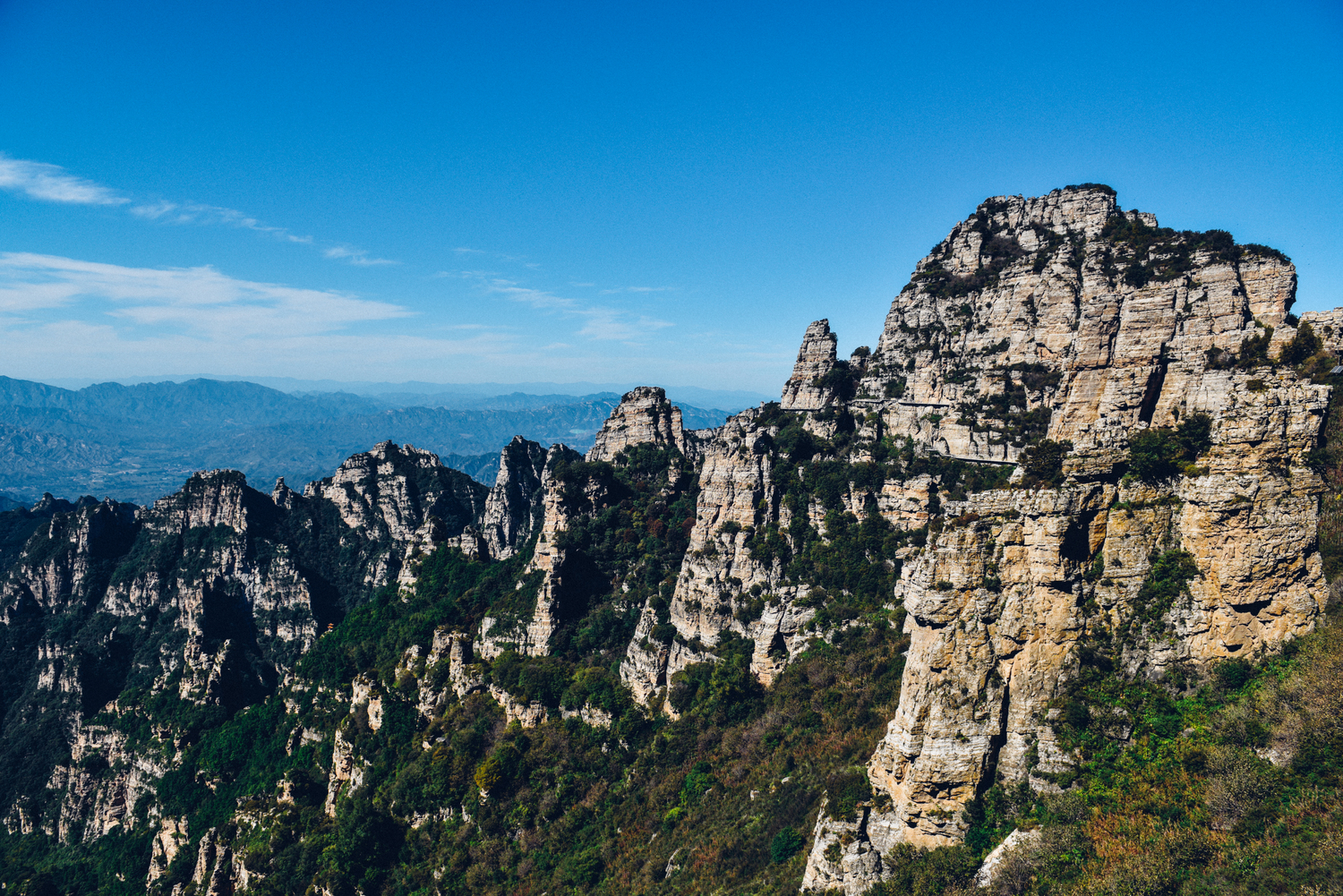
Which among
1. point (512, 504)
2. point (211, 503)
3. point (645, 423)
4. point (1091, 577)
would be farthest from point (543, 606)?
point (211, 503)

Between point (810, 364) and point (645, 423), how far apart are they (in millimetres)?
21883

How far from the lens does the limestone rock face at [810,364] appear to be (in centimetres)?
8019

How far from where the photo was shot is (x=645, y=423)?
86.8m

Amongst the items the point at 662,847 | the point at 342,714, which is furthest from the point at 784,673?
the point at 342,714

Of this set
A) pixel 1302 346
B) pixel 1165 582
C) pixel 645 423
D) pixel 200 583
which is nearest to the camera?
pixel 1165 582

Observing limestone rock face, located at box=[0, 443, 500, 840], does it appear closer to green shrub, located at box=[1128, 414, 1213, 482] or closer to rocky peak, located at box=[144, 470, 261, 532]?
rocky peak, located at box=[144, 470, 261, 532]

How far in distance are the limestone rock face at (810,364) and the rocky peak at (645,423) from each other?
47.4 feet

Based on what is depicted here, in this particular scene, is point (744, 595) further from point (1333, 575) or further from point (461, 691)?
point (1333, 575)

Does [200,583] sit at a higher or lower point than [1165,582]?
lower

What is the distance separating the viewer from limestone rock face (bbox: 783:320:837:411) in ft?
263

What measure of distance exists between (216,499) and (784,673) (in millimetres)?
111581

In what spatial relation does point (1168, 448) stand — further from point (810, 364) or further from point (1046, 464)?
point (810, 364)

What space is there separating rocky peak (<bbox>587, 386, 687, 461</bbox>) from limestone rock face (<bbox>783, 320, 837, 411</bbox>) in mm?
14463

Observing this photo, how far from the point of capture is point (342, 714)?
73.6m
